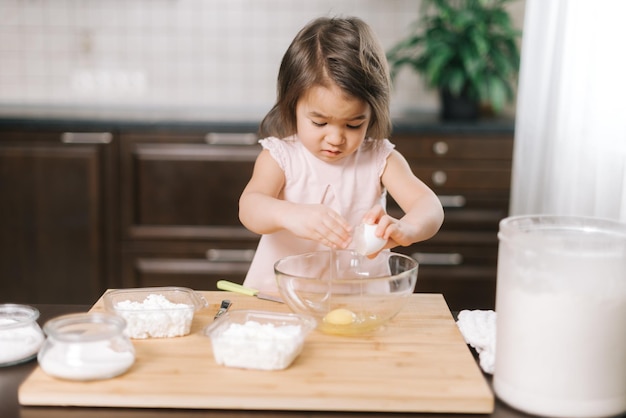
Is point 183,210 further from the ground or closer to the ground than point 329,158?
closer to the ground

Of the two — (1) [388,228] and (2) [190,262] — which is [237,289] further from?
(2) [190,262]

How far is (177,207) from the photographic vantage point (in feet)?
10.2

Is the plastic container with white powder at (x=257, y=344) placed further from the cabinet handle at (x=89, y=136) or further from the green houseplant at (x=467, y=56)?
the green houseplant at (x=467, y=56)

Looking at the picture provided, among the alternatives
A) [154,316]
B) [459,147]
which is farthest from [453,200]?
[154,316]

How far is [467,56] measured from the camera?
3152mm

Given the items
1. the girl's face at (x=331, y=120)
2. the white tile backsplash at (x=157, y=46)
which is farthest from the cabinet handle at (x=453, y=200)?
the girl's face at (x=331, y=120)

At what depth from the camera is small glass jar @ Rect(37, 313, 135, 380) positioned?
1.00 metres

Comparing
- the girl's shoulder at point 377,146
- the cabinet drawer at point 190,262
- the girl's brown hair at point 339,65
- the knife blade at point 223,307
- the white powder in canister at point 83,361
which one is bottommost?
the cabinet drawer at point 190,262

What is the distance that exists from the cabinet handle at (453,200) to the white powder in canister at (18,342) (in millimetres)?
2157

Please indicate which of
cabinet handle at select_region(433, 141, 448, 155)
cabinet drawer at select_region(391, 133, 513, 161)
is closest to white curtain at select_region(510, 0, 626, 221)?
cabinet drawer at select_region(391, 133, 513, 161)

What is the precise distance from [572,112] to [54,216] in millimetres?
1962

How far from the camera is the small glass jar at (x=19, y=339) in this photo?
109cm

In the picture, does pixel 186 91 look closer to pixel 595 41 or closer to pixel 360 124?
pixel 595 41

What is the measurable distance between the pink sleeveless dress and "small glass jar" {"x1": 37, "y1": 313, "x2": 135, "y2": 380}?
73 cm
